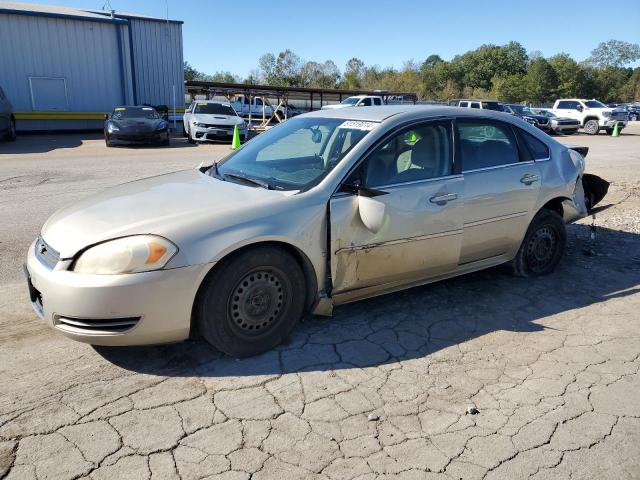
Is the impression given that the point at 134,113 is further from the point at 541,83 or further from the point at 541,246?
the point at 541,83

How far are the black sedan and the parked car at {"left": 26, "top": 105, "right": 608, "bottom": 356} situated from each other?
1345 cm

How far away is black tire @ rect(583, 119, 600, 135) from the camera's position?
27728 millimetres

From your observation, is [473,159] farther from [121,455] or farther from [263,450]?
[121,455]

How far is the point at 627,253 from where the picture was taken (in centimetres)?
580

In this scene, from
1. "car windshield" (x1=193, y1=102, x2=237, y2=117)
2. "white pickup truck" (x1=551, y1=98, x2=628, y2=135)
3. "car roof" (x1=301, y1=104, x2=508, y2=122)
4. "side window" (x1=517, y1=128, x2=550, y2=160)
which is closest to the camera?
"car roof" (x1=301, y1=104, x2=508, y2=122)

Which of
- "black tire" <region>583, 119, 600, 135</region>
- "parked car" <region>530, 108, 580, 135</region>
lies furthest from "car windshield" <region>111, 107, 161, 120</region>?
"black tire" <region>583, 119, 600, 135</region>

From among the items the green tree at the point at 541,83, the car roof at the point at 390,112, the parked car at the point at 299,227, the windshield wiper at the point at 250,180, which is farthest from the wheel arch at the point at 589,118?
the green tree at the point at 541,83

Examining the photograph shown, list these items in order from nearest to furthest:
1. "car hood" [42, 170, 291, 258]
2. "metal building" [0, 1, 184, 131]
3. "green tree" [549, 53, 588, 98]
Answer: "car hood" [42, 170, 291, 258] < "metal building" [0, 1, 184, 131] < "green tree" [549, 53, 588, 98]

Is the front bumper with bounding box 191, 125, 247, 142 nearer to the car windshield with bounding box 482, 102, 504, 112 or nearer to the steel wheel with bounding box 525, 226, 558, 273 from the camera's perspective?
the car windshield with bounding box 482, 102, 504, 112

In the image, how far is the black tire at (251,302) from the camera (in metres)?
3.05

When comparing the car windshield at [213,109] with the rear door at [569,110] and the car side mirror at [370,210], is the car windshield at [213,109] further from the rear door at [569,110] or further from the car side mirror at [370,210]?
the rear door at [569,110]

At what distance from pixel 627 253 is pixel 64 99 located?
24092 millimetres

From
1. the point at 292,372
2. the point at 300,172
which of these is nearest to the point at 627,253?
the point at 300,172

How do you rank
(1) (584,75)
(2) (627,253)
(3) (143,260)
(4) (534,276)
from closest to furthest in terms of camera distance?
(3) (143,260)
(4) (534,276)
(2) (627,253)
(1) (584,75)
